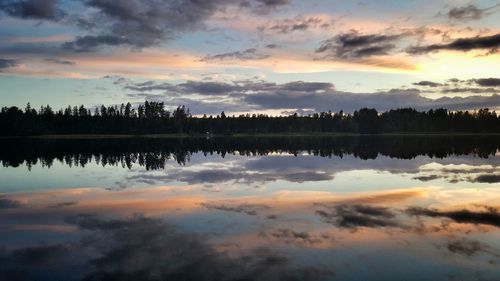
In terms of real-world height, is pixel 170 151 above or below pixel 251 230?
below

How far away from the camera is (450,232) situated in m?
16.3

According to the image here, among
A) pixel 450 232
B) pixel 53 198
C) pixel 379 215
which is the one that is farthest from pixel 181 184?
pixel 450 232

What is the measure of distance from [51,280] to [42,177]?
26.4m

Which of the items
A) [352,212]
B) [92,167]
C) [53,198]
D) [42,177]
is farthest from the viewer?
[92,167]

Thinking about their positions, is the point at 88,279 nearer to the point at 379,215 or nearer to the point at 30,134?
the point at 379,215

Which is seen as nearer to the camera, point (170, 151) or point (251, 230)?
point (251, 230)

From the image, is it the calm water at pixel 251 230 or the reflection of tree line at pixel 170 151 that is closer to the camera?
the calm water at pixel 251 230

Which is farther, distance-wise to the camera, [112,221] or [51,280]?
[112,221]

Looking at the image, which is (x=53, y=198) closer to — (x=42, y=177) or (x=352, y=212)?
(x=42, y=177)

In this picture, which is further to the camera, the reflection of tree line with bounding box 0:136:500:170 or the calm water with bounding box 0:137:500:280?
the reflection of tree line with bounding box 0:136:500:170

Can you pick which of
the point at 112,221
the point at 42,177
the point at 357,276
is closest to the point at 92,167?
the point at 42,177

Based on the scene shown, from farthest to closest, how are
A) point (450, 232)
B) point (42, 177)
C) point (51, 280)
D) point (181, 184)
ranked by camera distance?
point (42, 177) < point (181, 184) < point (450, 232) < point (51, 280)

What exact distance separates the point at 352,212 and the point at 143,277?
11.5 m

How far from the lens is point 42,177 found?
34844 millimetres
